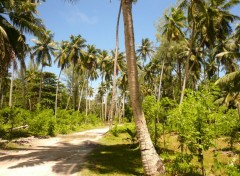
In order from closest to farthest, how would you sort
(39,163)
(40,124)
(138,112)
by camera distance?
1. (138,112)
2. (39,163)
3. (40,124)

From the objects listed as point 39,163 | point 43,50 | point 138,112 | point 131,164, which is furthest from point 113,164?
point 43,50

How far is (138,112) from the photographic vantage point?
9828mm

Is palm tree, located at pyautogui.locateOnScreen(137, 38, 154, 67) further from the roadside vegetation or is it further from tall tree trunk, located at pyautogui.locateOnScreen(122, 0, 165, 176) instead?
tall tree trunk, located at pyautogui.locateOnScreen(122, 0, 165, 176)

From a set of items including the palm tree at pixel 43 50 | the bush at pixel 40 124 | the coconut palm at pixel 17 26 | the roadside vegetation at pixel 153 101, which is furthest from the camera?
the palm tree at pixel 43 50

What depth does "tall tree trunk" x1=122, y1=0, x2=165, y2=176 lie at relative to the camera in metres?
9.42

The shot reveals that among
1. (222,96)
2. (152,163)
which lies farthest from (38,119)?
(222,96)

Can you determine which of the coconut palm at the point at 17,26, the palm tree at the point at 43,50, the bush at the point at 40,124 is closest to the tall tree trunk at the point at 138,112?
the coconut palm at the point at 17,26

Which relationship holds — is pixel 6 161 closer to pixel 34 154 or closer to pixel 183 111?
pixel 34 154

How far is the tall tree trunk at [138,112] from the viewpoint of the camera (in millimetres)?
9422

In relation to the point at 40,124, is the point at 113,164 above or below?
below

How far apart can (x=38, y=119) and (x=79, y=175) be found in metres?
12.8

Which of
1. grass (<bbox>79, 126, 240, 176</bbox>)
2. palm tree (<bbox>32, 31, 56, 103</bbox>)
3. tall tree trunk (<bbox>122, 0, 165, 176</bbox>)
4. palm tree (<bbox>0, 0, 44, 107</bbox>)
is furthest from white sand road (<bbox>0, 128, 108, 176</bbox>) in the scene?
palm tree (<bbox>32, 31, 56, 103</bbox>)

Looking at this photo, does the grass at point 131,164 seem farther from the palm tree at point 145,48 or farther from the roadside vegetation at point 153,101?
the palm tree at point 145,48

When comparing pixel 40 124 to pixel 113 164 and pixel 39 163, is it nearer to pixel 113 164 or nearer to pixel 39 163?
pixel 39 163
